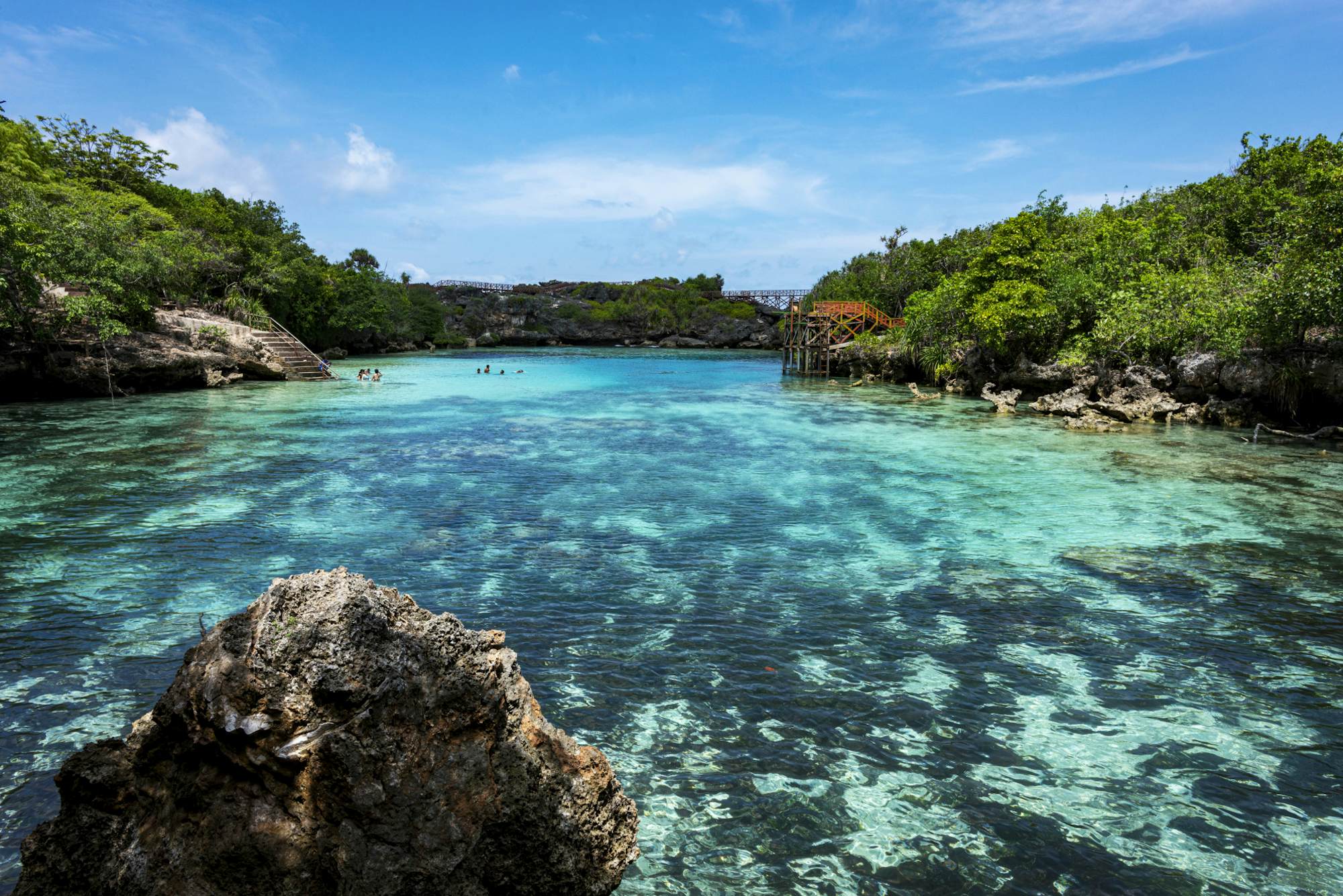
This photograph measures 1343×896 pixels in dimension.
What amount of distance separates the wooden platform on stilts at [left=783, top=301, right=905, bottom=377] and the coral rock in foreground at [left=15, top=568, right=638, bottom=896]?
4498cm

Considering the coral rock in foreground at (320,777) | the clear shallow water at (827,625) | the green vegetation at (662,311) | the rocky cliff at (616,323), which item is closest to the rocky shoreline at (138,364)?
the clear shallow water at (827,625)

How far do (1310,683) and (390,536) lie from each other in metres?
11.1

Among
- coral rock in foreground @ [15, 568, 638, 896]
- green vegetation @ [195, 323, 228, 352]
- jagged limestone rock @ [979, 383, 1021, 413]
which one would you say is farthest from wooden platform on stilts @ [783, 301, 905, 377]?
coral rock in foreground @ [15, 568, 638, 896]

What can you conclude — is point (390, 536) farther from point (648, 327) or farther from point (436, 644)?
point (648, 327)

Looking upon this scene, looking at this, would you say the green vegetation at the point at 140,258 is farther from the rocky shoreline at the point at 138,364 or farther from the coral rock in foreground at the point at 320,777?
the coral rock in foreground at the point at 320,777

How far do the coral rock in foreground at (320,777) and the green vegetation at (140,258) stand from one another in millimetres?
26962

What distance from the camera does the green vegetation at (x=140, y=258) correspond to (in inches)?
988

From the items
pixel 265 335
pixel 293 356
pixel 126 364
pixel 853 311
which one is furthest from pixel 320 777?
pixel 853 311

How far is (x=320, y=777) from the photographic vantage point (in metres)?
3.44

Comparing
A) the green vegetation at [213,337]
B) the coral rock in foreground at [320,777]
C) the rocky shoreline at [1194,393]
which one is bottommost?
the coral rock in foreground at [320,777]

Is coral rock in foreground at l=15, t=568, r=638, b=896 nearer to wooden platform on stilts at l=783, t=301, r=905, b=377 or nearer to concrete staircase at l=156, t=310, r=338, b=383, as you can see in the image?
concrete staircase at l=156, t=310, r=338, b=383

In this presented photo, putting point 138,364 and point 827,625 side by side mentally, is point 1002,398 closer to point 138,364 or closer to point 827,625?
point 827,625

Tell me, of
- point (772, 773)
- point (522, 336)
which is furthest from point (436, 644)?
point (522, 336)

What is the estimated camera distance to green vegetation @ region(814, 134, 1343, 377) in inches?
814
